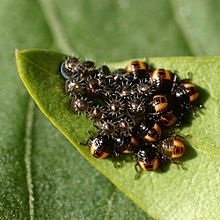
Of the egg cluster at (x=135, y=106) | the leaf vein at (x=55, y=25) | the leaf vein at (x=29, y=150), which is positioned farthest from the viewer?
the leaf vein at (x=55, y=25)

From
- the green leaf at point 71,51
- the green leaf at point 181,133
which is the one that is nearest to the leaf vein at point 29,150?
the green leaf at point 71,51

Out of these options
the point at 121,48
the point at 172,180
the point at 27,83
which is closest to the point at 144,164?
the point at 172,180

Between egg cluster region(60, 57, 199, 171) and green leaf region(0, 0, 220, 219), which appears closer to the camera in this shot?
egg cluster region(60, 57, 199, 171)

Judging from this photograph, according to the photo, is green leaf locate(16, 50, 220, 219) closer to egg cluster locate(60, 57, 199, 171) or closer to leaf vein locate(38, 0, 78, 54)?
egg cluster locate(60, 57, 199, 171)

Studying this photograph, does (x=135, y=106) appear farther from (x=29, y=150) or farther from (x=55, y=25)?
(x=55, y=25)

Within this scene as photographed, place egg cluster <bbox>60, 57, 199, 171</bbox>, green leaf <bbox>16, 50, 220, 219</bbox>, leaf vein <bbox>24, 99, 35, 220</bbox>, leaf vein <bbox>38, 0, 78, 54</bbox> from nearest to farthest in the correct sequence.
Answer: green leaf <bbox>16, 50, 220, 219</bbox>, egg cluster <bbox>60, 57, 199, 171</bbox>, leaf vein <bbox>24, 99, 35, 220</bbox>, leaf vein <bbox>38, 0, 78, 54</bbox>

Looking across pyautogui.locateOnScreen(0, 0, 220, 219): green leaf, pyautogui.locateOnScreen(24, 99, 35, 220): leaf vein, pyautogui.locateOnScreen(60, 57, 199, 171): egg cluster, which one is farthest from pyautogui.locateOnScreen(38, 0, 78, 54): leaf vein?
pyautogui.locateOnScreen(60, 57, 199, 171): egg cluster

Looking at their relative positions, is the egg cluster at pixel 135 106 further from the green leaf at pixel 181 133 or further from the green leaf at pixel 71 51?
the green leaf at pixel 71 51
